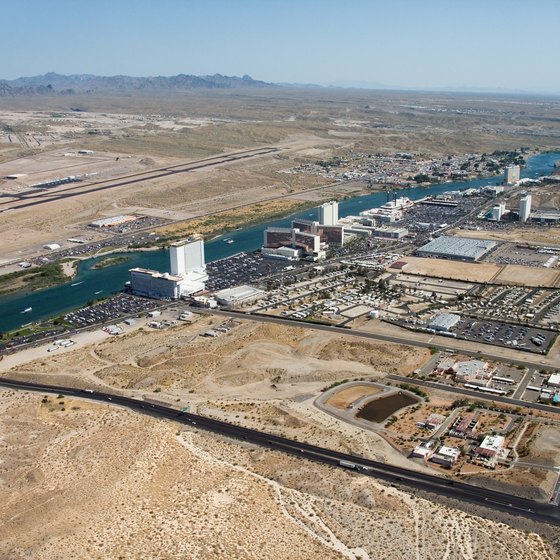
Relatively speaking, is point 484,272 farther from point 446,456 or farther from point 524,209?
point 446,456

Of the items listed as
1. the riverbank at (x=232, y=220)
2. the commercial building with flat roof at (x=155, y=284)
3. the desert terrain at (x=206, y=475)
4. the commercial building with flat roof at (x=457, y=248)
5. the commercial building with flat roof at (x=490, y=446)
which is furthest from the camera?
the riverbank at (x=232, y=220)

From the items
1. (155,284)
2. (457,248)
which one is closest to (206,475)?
(155,284)

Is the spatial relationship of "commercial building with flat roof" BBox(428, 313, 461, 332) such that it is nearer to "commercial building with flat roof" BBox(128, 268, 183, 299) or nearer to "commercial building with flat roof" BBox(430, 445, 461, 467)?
"commercial building with flat roof" BBox(430, 445, 461, 467)

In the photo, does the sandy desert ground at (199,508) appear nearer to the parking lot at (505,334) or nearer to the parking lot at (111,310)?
the parking lot at (111,310)

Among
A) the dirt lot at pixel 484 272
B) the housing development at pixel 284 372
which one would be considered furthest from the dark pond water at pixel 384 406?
the dirt lot at pixel 484 272

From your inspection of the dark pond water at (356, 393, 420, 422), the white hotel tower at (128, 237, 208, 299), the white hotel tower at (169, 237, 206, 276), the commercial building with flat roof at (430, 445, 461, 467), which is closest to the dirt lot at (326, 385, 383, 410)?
the dark pond water at (356, 393, 420, 422)

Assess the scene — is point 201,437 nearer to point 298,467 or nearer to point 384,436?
point 298,467

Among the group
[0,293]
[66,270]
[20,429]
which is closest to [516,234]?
[66,270]
